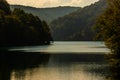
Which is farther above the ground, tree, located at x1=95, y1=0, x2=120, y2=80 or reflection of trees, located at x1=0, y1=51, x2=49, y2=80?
tree, located at x1=95, y1=0, x2=120, y2=80

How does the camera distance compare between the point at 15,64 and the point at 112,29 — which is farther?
the point at 15,64

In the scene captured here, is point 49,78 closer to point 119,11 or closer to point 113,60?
point 113,60

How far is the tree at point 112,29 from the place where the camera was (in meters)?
67.9

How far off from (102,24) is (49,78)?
14455 mm

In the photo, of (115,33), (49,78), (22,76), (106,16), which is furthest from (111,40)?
(22,76)

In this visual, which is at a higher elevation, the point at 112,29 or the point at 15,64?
the point at 112,29

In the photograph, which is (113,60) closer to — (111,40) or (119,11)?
(111,40)

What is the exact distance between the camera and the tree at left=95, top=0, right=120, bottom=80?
67.9m

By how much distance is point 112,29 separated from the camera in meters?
69.4

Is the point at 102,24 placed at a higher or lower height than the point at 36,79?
higher

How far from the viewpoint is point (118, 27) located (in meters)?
68.0

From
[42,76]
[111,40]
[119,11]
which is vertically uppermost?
[119,11]

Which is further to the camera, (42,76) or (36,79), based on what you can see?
(42,76)

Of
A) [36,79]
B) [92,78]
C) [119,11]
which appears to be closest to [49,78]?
[36,79]
